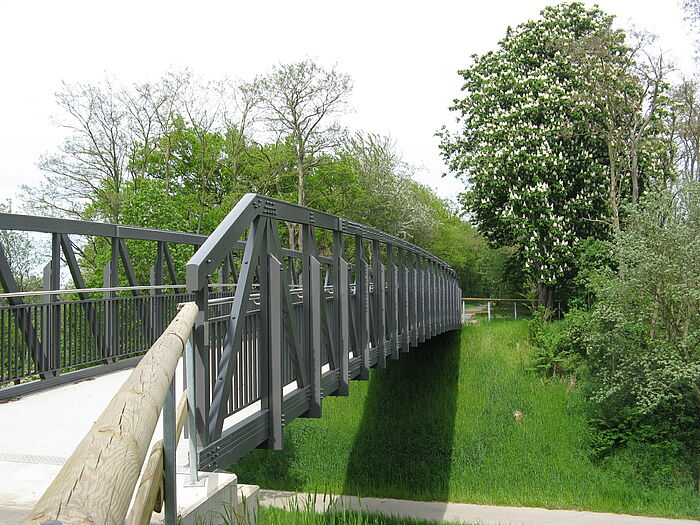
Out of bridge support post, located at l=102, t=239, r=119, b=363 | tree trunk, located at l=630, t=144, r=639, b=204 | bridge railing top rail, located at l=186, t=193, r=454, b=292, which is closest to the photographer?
bridge railing top rail, located at l=186, t=193, r=454, b=292

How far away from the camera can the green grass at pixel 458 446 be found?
1816 cm

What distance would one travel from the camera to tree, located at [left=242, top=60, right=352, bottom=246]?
3388 centimetres

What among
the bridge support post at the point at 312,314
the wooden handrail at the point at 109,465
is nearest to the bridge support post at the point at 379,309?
the bridge support post at the point at 312,314

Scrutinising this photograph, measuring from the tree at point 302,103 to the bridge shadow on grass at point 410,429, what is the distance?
39.2 feet

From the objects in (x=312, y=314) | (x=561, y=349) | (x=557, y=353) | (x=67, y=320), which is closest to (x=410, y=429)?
(x=557, y=353)

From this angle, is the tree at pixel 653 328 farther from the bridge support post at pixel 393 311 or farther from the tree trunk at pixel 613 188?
the bridge support post at pixel 393 311

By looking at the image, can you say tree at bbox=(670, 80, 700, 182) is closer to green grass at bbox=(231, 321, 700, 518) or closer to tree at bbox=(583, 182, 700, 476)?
tree at bbox=(583, 182, 700, 476)

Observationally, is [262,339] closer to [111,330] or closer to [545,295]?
[111,330]

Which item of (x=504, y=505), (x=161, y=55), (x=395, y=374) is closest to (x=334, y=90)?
(x=161, y=55)

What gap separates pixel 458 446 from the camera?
801 inches

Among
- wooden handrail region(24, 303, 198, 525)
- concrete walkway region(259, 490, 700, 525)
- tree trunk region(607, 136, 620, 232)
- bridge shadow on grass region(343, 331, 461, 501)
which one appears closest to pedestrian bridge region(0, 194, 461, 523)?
wooden handrail region(24, 303, 198, 525)

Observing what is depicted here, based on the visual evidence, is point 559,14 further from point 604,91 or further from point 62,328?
point 62,328

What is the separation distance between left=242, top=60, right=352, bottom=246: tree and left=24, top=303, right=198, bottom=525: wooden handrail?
1269 inches

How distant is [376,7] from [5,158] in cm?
Result: 2454
